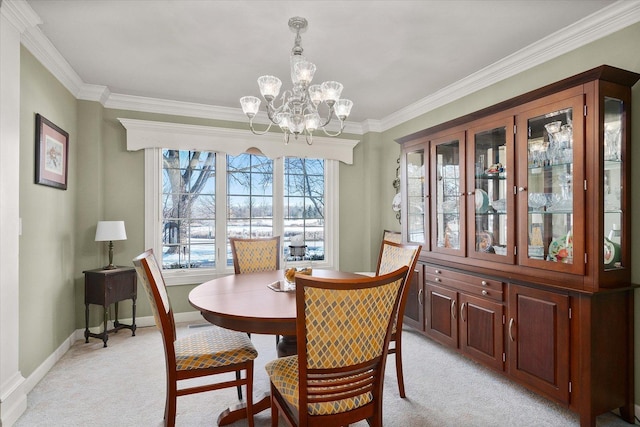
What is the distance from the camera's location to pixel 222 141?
4281mm

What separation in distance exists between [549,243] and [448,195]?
1.03 m

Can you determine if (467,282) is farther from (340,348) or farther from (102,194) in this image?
(102,194)

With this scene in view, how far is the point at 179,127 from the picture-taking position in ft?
13.4

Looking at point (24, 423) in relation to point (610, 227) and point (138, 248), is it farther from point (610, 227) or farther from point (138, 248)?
point (610, 227)

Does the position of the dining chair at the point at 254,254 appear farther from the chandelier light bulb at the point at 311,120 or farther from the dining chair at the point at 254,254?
the chandelier light bulb at the point at 311,120

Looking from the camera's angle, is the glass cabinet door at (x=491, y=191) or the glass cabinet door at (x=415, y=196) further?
the glass cabinet door at (x=415, y=196)

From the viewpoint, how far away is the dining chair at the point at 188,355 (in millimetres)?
1889

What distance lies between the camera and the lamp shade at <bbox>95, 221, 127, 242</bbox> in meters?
3.48

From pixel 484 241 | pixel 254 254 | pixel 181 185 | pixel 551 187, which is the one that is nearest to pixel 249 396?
pixel 254 254

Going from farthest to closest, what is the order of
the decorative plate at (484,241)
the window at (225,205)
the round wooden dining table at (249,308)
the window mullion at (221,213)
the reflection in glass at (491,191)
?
the window mullion at (221,213) < the window at (225,205) < the decorative plate at (484,241) < the reflection in glass at (491,191) < the round wooden dining table at (249,308)

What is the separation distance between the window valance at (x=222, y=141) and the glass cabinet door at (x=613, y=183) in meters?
3.02

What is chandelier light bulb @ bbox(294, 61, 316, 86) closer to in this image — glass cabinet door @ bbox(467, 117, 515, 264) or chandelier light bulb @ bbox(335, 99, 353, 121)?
chandelier light bulb @ bbox(335, 99, 353, 121)

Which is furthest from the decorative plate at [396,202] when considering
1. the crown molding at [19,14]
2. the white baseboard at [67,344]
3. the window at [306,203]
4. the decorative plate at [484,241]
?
the crown molding at [19,14]

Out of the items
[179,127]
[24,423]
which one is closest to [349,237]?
[179,127]
